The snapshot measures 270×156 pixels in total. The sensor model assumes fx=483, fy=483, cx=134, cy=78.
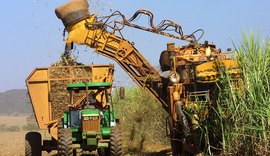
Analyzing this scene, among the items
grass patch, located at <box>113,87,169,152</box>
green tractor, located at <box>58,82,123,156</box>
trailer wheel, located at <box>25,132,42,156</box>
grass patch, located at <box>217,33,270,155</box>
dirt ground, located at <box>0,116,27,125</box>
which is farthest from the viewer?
dirt ground, located at <box>0,116,27,125</box>

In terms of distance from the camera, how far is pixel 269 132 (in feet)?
22.0

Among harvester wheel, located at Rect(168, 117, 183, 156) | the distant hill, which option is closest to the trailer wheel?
harvester wheel, located at Rect(168, 117, 183, 156)

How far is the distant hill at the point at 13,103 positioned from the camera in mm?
115188

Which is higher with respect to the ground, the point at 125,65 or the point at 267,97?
the point at 125,65

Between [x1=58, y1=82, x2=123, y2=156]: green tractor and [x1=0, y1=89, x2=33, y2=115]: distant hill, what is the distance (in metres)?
96.3

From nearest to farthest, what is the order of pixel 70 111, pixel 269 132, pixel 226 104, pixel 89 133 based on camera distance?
pixel 269 132
pixel 226 104
pixel 89 133
pixel 70 111

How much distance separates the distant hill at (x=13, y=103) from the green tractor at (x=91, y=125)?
96.3 meters

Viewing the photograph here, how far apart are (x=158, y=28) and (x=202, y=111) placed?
17.1 ft

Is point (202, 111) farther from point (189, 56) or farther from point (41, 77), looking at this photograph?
point (41, 77)

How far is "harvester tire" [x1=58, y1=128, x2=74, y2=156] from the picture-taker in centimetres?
1062

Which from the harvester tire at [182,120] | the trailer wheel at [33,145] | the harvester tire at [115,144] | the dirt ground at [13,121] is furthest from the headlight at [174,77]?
the dirt ground at [13,121]

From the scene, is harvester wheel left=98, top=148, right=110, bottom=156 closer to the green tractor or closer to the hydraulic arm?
the green tractor

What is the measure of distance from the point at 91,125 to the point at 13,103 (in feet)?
400

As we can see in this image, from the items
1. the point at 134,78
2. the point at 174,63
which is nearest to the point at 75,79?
the point at 134,78
